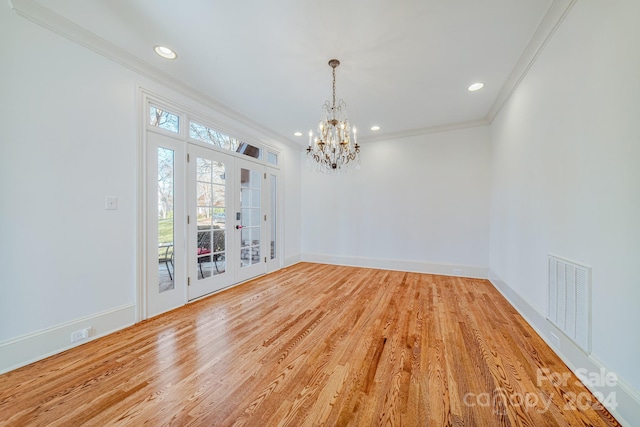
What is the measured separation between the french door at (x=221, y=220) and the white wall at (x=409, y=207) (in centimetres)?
164

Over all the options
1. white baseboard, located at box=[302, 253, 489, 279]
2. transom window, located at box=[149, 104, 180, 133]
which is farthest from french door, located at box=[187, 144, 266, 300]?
white baseboard, located at box=[302, 253, 489, 279]

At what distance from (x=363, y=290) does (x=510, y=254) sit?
205 centimetres

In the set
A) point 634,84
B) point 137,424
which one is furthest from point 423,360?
point 634,84

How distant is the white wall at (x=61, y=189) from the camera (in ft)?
5.69

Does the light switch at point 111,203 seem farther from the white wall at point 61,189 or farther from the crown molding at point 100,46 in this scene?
the crown molding at point 100,46

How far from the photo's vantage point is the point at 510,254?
3078mm

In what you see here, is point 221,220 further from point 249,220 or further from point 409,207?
point 409,207

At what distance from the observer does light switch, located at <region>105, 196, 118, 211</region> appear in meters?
2.26

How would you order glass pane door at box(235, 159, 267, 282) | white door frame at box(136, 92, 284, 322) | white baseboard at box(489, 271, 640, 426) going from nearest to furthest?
white baseboard at box(489, 271, 640, 426), white door frame at box(136, 92, 284, 322), glass pane door at box(235, 159, 267, 282)

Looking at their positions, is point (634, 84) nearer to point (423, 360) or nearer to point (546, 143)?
point (546, 143)

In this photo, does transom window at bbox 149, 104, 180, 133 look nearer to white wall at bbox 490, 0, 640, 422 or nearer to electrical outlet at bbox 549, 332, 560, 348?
white wall at bbox 490, 0, 640, 422

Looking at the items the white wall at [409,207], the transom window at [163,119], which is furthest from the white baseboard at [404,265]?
the transom window at [163,119]

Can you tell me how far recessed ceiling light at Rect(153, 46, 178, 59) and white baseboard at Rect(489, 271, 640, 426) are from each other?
4.29 m

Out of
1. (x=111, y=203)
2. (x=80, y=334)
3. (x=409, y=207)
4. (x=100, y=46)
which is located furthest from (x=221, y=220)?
(x=409, y=207)
